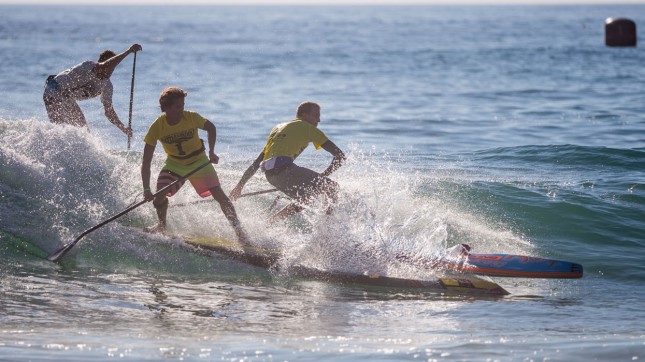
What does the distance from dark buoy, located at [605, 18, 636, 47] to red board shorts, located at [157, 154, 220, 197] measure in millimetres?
17351

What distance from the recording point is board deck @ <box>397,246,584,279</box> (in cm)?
864

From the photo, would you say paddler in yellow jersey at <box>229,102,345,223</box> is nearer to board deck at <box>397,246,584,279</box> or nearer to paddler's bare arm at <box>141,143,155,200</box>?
board deck at <box>397,246,584,279</box>

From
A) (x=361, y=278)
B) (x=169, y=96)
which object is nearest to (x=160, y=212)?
(x=169, y=96)

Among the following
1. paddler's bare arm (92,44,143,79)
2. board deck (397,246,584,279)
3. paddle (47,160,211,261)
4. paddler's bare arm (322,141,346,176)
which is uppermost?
paddler's bare arm (92,44,143,79)

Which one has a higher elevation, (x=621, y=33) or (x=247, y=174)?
(x=621, y=33)

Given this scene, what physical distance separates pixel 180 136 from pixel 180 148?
148 mm

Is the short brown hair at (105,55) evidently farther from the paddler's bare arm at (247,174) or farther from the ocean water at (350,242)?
the paddler's bare arm at (247,174)

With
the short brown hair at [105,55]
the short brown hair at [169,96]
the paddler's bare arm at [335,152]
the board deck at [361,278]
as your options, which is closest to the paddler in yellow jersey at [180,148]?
the short brown hair at [169,96]

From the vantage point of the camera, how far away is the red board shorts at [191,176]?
9000 mm

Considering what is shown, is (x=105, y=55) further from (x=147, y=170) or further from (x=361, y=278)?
(x=361, y=278)

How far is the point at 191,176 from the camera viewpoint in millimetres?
8992

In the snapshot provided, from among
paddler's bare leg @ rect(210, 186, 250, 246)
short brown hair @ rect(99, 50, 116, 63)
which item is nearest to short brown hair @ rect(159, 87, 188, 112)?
paddler's bare leg @ rect(210, 186, 250, 246)

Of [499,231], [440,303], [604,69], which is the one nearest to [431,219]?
[499,231]

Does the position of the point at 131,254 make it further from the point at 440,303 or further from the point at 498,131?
the point at 498,131
